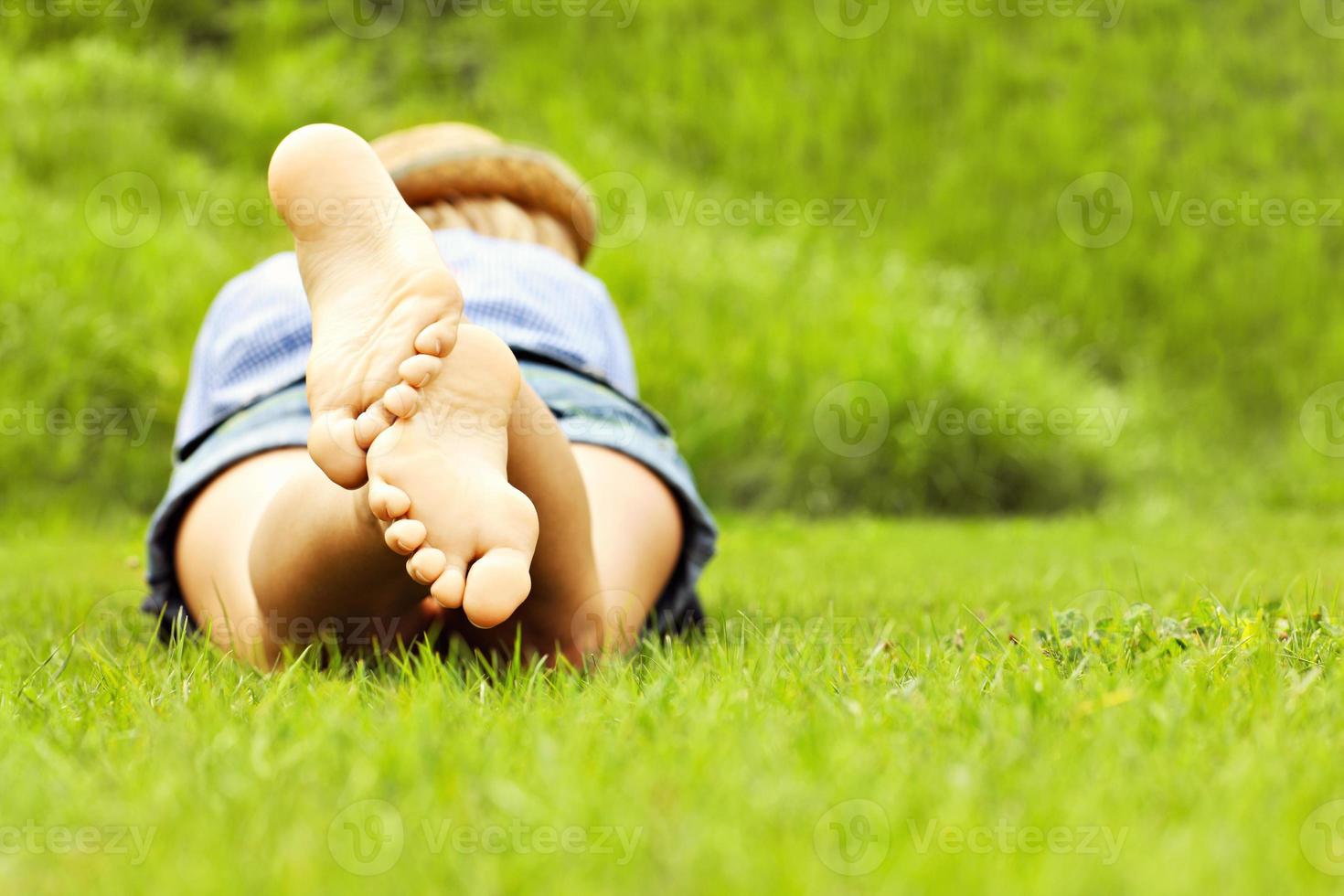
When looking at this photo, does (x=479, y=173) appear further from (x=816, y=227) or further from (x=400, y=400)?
(x=816, y=227)

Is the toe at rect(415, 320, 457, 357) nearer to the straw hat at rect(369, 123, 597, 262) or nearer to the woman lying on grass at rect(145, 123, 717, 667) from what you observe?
the woman lying on grass at rect(145, 123, 717, 667)

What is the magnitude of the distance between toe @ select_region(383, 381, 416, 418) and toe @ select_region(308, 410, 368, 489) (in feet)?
0.15

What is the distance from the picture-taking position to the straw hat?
2.53 meters

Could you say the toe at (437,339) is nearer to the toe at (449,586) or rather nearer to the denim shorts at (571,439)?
the toe at (449,586)

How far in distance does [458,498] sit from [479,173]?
4.58 feet

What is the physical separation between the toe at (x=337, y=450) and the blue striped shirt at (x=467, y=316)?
0.73 meters

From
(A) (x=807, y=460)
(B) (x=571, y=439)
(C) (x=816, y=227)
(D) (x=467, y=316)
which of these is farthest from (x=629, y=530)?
(C) (x=816, y=227)

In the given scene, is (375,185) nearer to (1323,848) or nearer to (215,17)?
(1323,848)

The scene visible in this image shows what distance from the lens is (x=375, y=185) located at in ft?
5.09

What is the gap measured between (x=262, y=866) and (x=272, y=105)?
22.2 ft

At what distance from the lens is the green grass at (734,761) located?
88cm

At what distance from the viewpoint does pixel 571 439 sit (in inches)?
80.1

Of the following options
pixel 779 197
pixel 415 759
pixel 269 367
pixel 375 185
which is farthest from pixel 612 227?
pixel 415 759

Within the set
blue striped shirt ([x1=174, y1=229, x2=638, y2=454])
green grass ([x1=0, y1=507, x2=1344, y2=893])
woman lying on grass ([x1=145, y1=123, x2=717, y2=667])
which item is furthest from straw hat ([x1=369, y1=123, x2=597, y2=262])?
green grass ([x1=0, y1=507, x2=1344, y2=893])
